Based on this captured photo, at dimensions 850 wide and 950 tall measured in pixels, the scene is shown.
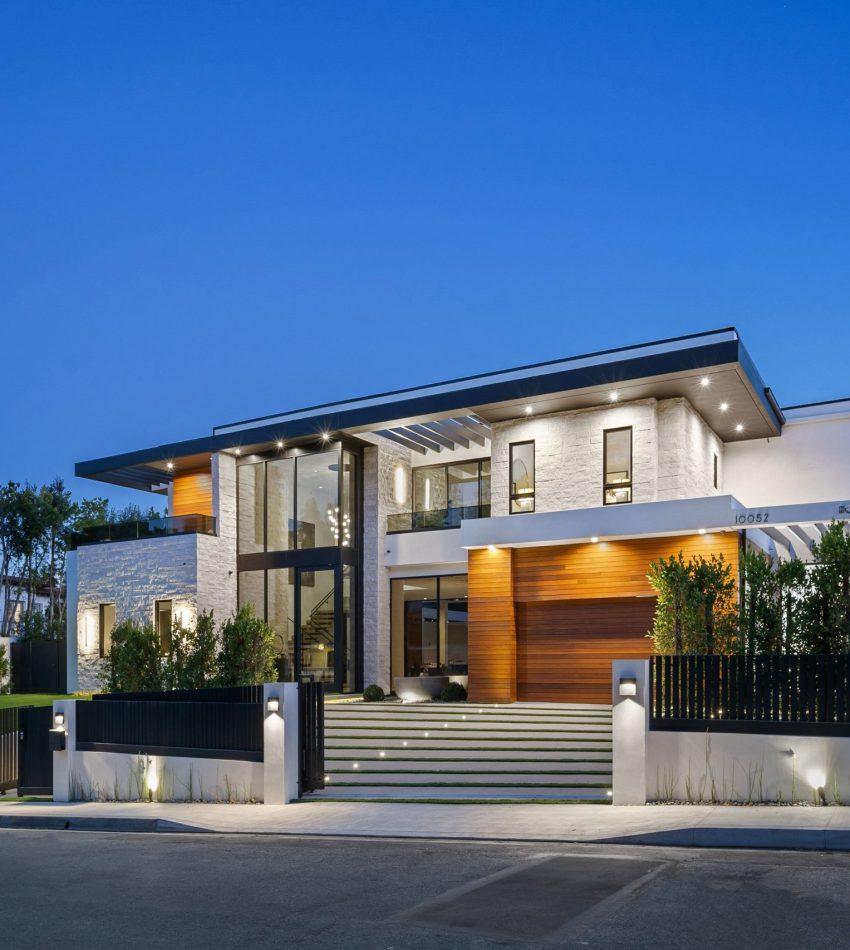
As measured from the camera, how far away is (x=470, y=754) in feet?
52.7

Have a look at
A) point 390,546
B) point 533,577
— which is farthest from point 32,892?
point 390,546

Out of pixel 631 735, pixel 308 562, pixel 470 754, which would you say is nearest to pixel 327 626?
pixel 308 562

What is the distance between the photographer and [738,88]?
3565 inches

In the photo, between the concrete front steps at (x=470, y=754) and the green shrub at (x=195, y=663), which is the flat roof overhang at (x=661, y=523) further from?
the green shrub at (x=195, y=663)

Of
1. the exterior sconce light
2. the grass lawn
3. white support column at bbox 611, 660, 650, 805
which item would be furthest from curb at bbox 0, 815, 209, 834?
the grass lawn

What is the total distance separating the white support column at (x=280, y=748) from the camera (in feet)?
43.2

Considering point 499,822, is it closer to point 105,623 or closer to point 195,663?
point 195,663

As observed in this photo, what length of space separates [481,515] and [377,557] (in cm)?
300

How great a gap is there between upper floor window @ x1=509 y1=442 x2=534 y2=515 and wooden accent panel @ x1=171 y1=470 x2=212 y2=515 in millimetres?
10486

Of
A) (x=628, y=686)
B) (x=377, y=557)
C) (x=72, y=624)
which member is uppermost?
(x=377, y=557)

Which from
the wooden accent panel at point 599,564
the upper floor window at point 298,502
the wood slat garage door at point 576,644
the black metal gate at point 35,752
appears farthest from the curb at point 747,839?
the upper floor window at point 298,502

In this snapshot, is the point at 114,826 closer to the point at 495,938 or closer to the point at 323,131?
the point at 495,938

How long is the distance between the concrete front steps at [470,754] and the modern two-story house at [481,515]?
2.41 m

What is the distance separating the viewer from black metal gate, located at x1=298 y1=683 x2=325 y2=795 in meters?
13.6
